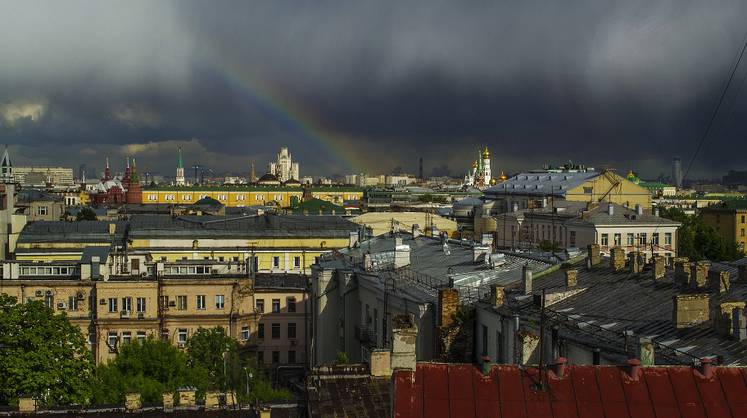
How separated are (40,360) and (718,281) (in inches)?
920

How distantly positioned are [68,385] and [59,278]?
20.7m

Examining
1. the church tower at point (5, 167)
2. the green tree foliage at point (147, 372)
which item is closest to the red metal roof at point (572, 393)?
the green tree foliage at point (147, 372)

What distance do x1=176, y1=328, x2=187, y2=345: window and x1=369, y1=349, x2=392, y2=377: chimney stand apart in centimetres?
3110

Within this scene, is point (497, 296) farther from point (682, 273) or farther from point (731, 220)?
point (731, 220)

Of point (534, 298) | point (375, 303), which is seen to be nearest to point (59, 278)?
point (375, 303)

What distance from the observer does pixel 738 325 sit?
21.1 m

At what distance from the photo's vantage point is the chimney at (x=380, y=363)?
24203 millimetres

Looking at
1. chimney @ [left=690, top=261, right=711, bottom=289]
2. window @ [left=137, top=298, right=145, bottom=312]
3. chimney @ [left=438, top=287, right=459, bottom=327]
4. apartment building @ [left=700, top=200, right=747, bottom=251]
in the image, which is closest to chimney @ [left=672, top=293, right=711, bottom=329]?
chimney @ [left=690, top=261, right=711, bottom=289]

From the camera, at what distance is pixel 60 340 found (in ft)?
120

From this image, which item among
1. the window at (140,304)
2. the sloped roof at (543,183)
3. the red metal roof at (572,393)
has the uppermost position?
the sloped roof at (543,183)

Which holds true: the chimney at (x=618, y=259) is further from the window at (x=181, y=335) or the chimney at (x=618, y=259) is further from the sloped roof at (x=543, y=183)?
the sloped roof at (x=543, y=183)

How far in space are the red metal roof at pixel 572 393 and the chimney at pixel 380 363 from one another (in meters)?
6.55

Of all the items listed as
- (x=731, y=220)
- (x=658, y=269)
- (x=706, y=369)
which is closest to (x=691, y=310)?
(x=706, y=369)

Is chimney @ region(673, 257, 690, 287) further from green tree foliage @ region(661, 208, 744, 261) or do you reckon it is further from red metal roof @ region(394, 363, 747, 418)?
green tree foliage @ region(661, 208, 744, 261)
